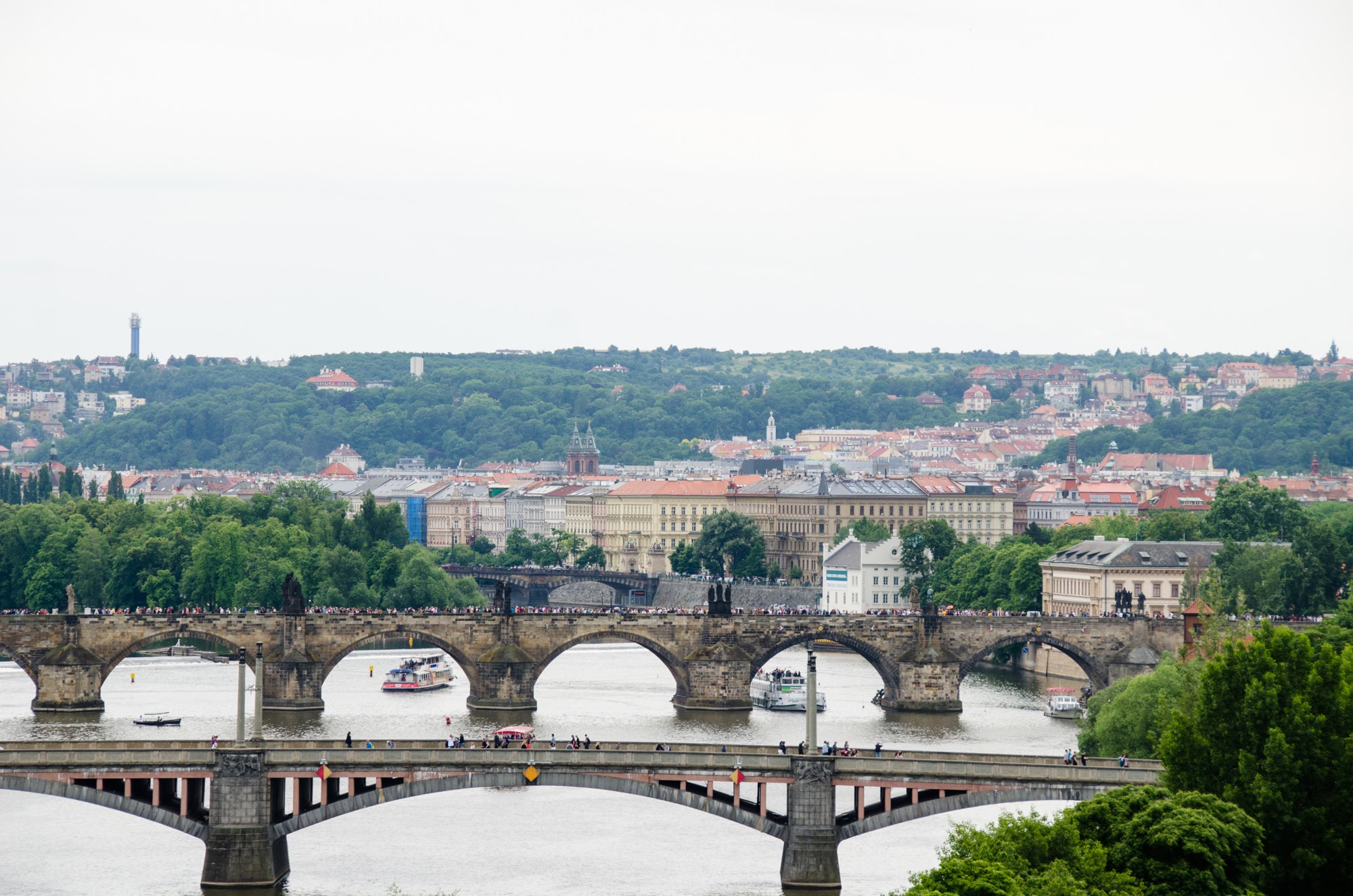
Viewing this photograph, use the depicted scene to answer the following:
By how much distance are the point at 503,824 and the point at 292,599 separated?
30.0 metres

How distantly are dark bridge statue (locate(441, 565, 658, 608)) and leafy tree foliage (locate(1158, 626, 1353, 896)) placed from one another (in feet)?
338

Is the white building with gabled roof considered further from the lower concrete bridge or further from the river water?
the lower concrete bridge

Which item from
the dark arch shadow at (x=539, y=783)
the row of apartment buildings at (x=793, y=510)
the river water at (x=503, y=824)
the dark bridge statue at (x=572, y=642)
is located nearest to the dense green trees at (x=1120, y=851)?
the dark arch shadow at (x=539, y=783)

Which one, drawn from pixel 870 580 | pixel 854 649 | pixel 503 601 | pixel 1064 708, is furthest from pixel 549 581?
pixel 1064 708

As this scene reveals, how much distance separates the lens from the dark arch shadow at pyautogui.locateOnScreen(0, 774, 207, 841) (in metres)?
56.3

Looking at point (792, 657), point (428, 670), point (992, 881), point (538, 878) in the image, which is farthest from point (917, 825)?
point (792, 657)

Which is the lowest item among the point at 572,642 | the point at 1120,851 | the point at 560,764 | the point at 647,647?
the point at 1120,851

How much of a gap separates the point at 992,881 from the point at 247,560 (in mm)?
83057

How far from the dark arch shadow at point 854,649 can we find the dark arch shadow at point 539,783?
1526 inches

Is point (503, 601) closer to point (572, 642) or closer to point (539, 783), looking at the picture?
point (572, 642)

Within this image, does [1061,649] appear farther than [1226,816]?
Yes

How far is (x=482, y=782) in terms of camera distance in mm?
57312

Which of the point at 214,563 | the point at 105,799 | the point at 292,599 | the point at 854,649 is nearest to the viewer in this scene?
the point at 105,799

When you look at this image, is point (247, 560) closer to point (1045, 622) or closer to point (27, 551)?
point (27, 551)
